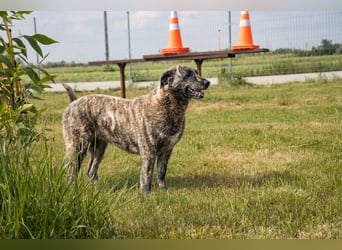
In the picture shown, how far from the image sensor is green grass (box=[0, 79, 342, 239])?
2.85 m

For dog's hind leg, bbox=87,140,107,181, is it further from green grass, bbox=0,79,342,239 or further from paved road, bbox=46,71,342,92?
paved road, bbox=46,71,342,92

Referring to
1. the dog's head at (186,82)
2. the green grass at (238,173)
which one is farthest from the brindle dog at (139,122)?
the green grass at (238,173)

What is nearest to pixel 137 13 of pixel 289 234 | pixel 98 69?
pixel 98 69

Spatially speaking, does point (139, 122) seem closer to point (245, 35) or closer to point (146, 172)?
point (146, 172)

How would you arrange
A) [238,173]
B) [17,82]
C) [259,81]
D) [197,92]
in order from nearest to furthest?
[17,82] < [197,92] < [238,173] < [259,81]

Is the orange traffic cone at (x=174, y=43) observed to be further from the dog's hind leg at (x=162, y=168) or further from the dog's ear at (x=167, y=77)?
the dog's hind leg at (x=162, y=168)

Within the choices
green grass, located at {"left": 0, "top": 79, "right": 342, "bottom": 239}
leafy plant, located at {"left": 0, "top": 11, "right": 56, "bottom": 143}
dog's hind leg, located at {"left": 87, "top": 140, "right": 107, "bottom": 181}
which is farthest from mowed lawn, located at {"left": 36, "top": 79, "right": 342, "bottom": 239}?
leafy plant, located at {"left": 0, "top": 11, "right": 56, "bottom": 143}

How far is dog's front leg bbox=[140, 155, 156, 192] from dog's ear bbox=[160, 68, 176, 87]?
49 centimetres

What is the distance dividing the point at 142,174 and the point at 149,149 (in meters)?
0.18

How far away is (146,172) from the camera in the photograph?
356 centimetres

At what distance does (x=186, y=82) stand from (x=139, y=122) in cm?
45

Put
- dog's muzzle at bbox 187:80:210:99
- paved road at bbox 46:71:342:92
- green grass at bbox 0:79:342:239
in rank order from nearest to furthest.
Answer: green grass at bbox 0:79:342:239
dog's muzzle at bbox 187:80:210:99
paved road at bbox 46:71:342:92

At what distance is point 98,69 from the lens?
3.92 metres

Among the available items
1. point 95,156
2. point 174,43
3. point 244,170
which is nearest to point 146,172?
point 95,156
